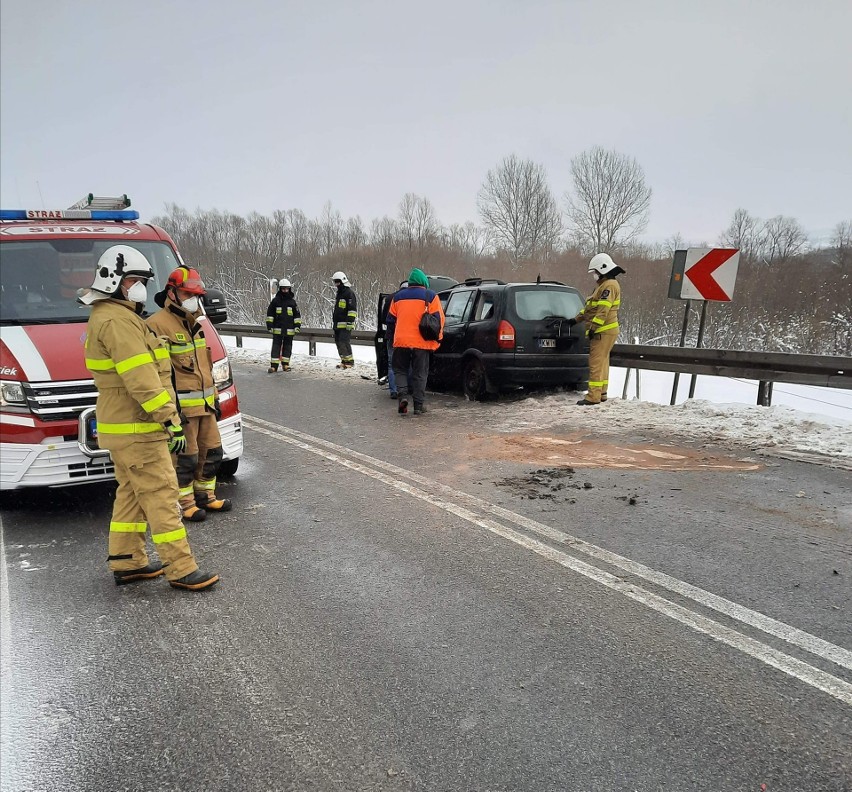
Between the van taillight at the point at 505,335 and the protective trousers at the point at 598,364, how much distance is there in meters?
1.12

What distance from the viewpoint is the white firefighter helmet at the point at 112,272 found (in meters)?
3.25

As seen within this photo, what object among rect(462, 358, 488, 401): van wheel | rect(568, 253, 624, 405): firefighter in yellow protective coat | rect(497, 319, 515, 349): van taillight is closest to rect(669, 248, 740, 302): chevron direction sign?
rect(568, 253, 624, 405): firefighter in yellow protective coat

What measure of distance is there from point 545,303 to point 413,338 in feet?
6.90

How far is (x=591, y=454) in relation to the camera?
6.24 metres

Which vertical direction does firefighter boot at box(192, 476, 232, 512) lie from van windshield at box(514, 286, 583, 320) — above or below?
below

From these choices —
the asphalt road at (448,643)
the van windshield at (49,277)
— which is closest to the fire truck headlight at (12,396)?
the van windshield at (49,277)

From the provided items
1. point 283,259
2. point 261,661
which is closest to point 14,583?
point 261,661

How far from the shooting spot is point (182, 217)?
64125 millimetres

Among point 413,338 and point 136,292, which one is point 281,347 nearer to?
point 413,338

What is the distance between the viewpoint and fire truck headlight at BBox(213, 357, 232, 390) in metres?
5.13

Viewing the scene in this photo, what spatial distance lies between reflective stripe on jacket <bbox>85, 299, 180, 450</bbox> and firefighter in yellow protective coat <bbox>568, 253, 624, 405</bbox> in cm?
629

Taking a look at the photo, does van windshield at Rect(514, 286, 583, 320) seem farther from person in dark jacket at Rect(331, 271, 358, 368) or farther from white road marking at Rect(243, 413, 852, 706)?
person in dark jacket at Rect(331, 271, 358, 368)

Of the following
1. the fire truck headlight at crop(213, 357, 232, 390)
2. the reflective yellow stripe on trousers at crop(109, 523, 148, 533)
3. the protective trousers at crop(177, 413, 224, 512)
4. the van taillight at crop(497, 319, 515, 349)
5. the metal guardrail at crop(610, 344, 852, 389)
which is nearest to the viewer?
the reflective yellow stripe on trousers at crop(109, 523, 148, 533)

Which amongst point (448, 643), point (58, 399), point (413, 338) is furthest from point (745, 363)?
point (58, 399)
